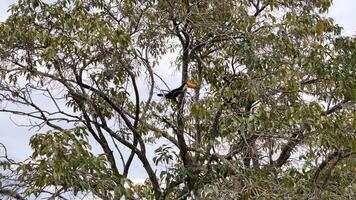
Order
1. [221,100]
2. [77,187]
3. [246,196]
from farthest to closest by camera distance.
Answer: [221,100], [246,196], [77,187]

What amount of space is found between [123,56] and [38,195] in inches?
66.2

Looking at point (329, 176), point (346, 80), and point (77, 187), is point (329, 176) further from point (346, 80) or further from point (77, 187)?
point (77, 187)

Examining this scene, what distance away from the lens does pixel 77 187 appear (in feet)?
11.2

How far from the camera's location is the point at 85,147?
140 inches

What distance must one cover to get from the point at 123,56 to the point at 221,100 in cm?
95

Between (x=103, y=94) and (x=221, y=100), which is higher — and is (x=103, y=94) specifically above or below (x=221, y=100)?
above

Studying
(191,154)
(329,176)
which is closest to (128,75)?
(191,154)

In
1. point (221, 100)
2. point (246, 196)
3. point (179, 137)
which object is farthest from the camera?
point (179, 137)

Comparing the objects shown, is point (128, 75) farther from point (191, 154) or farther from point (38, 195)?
point (38, 195)

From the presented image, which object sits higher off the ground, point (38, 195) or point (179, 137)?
point (179, 137)

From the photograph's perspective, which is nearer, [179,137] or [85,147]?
[85,147]

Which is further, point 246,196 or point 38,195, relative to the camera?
point 246,196

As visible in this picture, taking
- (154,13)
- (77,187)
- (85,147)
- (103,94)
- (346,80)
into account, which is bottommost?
(77,187)

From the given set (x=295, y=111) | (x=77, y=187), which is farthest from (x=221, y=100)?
(x=77, y=187)
